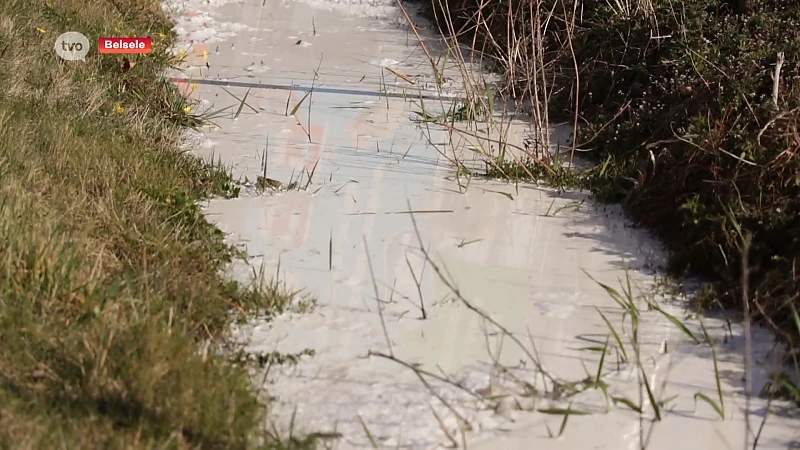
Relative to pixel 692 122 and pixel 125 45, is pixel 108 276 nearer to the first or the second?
pixel 692 122

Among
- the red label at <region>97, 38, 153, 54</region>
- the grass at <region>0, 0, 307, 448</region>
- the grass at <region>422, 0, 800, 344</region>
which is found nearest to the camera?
the grass at <region>0, 0, 307, 448</region>

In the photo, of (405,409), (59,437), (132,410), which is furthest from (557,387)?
(59,437)

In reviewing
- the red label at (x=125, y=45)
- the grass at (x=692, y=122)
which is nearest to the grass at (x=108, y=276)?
the red label at (x=125, y=45)

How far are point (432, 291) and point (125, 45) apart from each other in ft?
11.8

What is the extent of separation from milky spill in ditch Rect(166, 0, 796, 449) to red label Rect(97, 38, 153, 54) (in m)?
0.44

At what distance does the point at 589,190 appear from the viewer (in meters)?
5.02

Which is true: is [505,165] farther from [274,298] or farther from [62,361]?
[62,361]

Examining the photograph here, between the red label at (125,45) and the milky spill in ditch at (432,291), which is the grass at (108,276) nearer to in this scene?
the milky spill in ditch at (432,291)

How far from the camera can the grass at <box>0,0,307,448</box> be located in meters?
2.71

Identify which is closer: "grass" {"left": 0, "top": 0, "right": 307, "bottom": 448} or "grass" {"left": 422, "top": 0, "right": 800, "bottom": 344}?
"grass" {"left": 0, "top": 0, "right": 307, "bottom": 448}

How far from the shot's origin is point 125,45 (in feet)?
21.4

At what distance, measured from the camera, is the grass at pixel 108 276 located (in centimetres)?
271

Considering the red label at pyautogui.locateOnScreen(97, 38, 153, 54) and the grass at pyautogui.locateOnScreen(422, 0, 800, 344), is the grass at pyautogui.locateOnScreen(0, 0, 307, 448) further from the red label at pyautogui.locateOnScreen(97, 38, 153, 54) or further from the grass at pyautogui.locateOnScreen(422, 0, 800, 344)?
the grass at pyautogui.locateOnScreen(422, 0, 800, 344)

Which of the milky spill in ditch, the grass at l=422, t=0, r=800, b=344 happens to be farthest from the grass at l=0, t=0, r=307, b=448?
the grass at l=422, t=0, r=800, b=344
